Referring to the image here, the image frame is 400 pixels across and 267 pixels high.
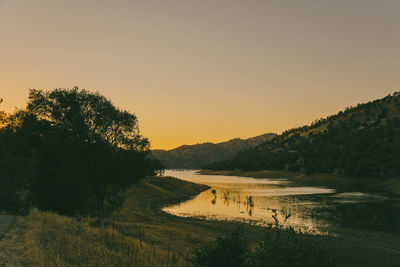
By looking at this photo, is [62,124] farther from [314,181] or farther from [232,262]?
[314,181]

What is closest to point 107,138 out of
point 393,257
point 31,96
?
point 31,96

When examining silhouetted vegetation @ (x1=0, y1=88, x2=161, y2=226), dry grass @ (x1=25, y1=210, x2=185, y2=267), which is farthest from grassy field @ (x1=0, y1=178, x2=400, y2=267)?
silhouetted vegetation @ (x1=0, y1=88, x2=161, y2=226)

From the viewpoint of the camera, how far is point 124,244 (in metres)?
28.3

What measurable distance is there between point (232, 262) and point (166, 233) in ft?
70.9

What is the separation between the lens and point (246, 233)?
1911 inches

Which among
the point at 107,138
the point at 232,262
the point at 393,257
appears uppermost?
the point at 107,138

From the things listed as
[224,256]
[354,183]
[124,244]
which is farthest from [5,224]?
[354,183]

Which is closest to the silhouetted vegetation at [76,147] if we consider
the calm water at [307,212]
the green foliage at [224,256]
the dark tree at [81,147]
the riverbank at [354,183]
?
the dark tree at [81,147]

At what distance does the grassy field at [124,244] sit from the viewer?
2105 centimetres

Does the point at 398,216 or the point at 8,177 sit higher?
the point at 8,177

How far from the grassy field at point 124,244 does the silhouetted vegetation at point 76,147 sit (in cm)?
464

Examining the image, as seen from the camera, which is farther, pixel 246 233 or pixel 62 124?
pixel 246 233

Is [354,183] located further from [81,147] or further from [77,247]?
[77,247]

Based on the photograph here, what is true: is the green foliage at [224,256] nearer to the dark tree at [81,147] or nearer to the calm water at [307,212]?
the dark tree at [81,147]
